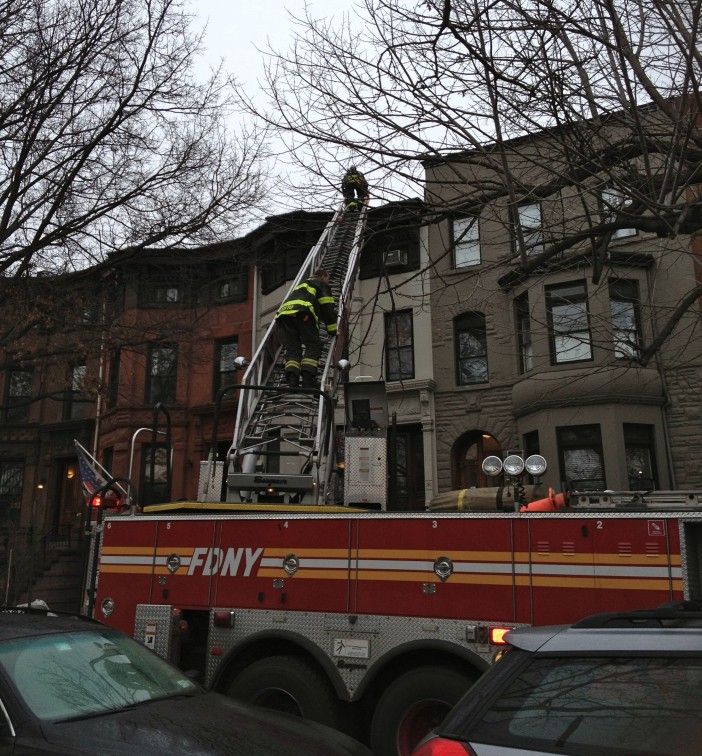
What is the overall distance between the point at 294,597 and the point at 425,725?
1.38 metres

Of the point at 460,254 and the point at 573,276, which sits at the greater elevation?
the point at 460,254

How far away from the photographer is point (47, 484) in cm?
2325

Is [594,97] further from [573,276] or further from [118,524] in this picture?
[573,276]

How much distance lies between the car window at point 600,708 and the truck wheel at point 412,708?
101 inches

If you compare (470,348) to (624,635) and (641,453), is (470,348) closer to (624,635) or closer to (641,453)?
(641,453)

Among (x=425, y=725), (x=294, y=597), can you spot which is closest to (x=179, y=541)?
(x=294, y=597)

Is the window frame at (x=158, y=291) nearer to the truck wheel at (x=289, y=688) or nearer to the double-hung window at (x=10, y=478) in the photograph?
the double-hung window at (x=10, y=478)

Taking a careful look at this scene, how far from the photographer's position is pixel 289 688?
5.45 meters

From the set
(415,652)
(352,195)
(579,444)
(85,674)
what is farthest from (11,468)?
(85,674)

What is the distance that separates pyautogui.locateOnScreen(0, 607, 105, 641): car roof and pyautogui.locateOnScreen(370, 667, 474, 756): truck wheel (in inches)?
82.0

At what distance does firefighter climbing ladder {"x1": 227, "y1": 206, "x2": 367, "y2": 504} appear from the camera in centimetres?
738

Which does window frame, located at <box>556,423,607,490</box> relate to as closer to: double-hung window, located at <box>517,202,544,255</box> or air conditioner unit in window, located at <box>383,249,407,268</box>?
double-hung window, located at <box>517,202,544,255</box>

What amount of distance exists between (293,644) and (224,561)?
3.06 feet

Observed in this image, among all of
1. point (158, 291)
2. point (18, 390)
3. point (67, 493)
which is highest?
point (158, 291)
